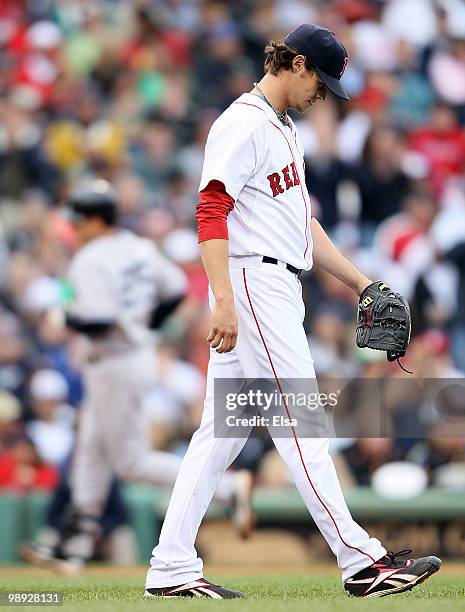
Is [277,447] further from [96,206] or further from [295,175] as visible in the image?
[96,206]

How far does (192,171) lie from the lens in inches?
452

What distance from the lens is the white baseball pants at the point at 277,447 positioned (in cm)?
427

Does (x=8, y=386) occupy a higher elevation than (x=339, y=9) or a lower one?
lower

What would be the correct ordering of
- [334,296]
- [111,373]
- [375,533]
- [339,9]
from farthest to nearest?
[339,9] < [334,296] < [375,533] < [111,373]

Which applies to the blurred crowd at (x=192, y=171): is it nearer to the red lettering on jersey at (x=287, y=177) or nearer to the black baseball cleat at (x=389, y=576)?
the black baseball cleat at (x=389, y=576)

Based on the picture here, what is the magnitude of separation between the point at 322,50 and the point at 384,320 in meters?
0.95

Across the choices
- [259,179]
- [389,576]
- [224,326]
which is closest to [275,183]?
[259,179]

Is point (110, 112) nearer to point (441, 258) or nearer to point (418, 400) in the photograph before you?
point (441, 258)

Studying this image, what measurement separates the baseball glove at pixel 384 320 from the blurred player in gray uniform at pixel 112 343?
236cm

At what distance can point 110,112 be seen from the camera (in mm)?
11914

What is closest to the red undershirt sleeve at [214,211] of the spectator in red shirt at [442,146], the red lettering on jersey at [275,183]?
the red lettering on jersey at [275,183]

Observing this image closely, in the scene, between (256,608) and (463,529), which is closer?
(256,608)

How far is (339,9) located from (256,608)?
946 cm

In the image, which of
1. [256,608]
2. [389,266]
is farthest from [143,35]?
[256,608]
